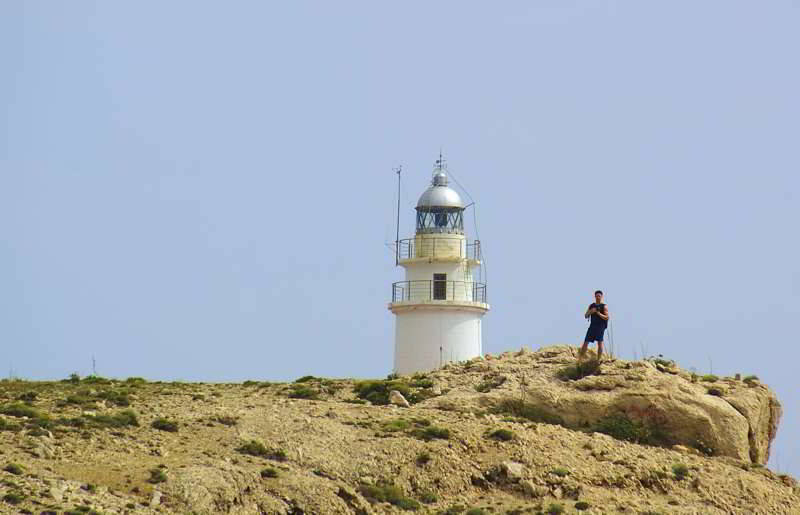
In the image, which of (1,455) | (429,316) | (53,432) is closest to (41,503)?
(1,455)

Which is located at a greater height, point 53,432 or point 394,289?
point 394,289

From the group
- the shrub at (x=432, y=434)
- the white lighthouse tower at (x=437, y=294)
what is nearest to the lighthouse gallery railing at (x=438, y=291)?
the white lighthouse tower at (x=437, y=294)

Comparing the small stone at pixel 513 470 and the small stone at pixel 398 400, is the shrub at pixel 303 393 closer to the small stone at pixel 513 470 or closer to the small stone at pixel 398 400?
the small stone at pixel 398 400

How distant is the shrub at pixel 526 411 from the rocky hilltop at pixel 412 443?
0.04 meters

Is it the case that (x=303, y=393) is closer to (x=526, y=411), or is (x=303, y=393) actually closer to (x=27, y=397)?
(x=526, y=411)

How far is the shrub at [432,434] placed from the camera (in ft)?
98.1

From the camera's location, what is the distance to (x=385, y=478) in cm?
2820

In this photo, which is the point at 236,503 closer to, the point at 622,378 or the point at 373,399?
the point at 373,399

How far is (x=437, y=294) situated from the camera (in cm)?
4922

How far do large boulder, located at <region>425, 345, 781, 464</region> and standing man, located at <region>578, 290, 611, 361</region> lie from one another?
519 mm

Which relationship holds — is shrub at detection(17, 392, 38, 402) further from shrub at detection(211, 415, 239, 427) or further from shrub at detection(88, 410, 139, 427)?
shrub at detection(211, 415, 239, 427)

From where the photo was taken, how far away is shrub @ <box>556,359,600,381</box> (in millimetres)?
34375

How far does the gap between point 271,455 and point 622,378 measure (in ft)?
31.6

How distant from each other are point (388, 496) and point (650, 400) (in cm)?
800
